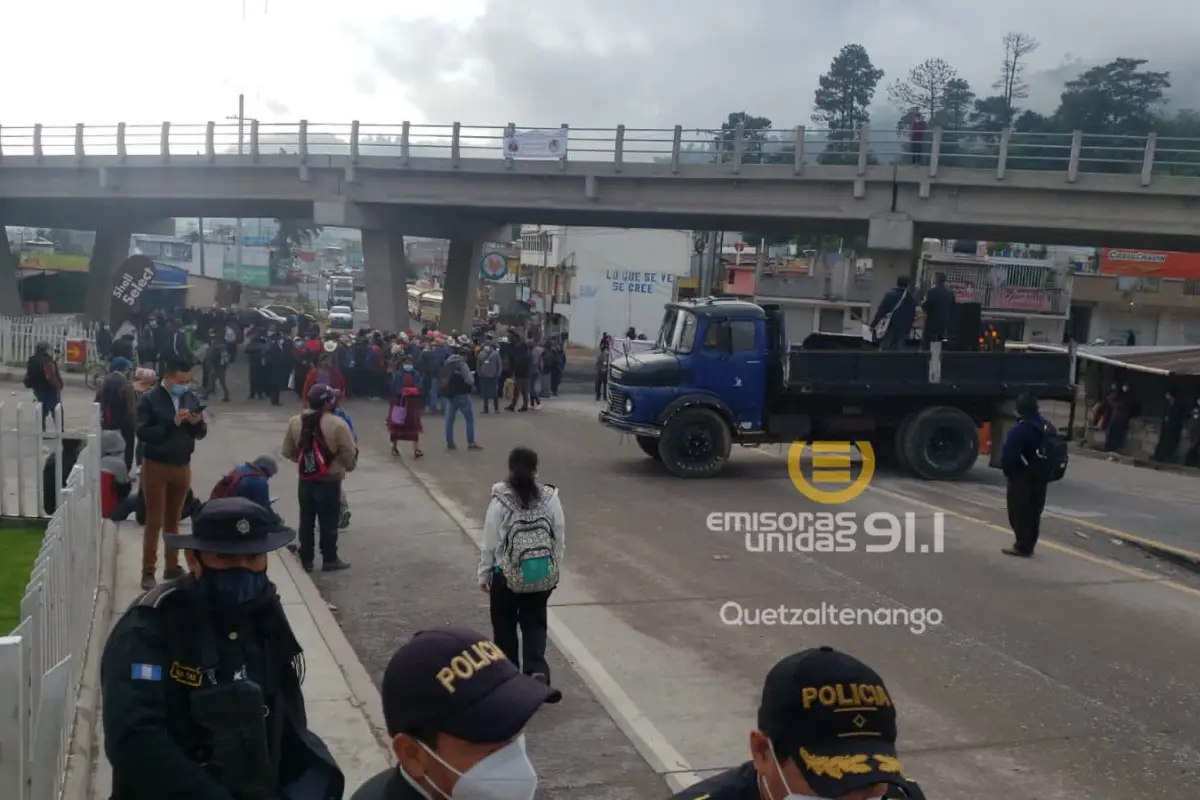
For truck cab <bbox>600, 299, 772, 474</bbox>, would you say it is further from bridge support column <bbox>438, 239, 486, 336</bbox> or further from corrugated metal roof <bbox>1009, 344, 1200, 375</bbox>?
bridge support column <bbox>438, 239, 486, 336</bbox>

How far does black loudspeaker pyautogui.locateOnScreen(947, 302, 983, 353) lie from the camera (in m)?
18.0

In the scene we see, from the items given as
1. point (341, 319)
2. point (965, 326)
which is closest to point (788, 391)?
point (965, 326)

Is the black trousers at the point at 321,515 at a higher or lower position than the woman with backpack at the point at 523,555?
lower

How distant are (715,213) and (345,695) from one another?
90.8 ft

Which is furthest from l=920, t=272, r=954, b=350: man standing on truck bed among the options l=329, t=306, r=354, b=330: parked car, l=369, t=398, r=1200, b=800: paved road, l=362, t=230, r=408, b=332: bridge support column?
l=329, t=306, r=354, b=330: parked car

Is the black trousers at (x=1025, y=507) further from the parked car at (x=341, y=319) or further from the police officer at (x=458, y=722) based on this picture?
the parked car at (x=341, y=319)

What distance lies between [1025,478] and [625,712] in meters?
6.02

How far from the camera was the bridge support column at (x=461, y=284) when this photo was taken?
4209cm

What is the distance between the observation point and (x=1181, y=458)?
23.3 metres

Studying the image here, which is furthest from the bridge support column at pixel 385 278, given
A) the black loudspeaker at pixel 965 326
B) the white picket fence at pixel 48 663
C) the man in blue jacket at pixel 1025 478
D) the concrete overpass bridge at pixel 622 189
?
the white picket fence at pixel 48 663

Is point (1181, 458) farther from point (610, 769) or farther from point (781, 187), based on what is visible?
point (610, 769)

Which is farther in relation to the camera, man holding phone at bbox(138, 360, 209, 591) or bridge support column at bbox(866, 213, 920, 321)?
bridge support column at bbox(866, 213, 920, 321)

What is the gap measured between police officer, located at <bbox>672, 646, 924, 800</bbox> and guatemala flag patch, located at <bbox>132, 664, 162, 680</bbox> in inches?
67.2

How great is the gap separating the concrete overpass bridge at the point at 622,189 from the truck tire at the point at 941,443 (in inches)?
524
